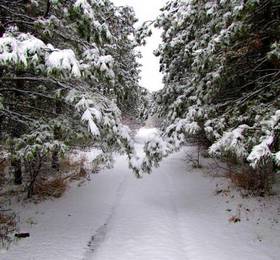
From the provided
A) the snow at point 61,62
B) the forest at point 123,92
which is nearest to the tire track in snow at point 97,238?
the forest at point 123,92

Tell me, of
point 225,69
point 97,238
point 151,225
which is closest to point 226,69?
point 225,69

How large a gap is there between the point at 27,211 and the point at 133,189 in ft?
14.6

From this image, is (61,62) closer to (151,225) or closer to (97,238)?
(97,238)

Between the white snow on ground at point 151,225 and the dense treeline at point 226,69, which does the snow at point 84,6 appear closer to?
the dense treeline at point 226,69

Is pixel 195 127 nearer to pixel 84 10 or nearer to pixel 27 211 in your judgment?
pixel 84 10

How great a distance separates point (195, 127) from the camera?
8602mm

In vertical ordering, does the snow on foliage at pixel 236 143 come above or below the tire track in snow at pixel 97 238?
above

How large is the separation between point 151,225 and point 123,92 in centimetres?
365

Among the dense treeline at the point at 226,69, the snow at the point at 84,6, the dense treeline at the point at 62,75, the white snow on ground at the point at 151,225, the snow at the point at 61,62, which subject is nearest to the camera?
the snow at the point at 61,62

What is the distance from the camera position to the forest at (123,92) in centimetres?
664

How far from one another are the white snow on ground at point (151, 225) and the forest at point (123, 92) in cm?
16

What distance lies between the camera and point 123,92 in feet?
31.7

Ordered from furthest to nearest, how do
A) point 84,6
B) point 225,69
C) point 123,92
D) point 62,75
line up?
point 123,92, point 225,69, point 84,6, point 62,75

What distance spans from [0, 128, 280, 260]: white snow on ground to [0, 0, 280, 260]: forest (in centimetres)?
16
